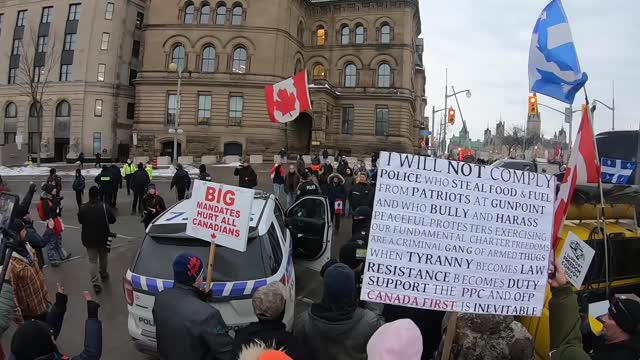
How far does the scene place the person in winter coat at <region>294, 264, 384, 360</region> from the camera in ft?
10.8

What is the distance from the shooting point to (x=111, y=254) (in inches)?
436

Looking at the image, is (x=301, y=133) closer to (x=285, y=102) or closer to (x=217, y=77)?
(x=217, y=77)

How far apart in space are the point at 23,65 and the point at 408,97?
4357cm

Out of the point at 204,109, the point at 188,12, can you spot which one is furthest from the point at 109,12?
the point at 204,109

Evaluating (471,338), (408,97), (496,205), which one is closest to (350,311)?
(471,338)

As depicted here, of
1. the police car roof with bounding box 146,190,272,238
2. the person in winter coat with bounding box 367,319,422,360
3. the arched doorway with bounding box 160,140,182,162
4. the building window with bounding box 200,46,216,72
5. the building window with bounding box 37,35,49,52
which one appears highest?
the building window with bounding box 37,35,49,52

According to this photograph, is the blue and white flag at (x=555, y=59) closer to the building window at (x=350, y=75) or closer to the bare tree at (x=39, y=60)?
the building window at (x=350, y=75)

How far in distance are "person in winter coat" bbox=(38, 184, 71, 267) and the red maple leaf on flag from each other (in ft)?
27.3

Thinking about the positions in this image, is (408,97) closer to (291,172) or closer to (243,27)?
(243,27)

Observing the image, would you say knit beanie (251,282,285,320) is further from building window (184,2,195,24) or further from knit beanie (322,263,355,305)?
building window (184,2,195,24)

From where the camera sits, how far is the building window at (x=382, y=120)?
171 feet

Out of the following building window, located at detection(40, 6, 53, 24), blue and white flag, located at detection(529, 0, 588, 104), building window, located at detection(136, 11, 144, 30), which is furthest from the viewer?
building window, located at detection(136, 11, 144, 30)

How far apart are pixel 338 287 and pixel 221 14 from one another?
4916 cm

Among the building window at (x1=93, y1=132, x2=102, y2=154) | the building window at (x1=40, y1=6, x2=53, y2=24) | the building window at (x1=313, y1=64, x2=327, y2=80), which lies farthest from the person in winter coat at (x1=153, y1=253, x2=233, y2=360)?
the building window at (x1=40, y1=6, x2=53, y2=24)
